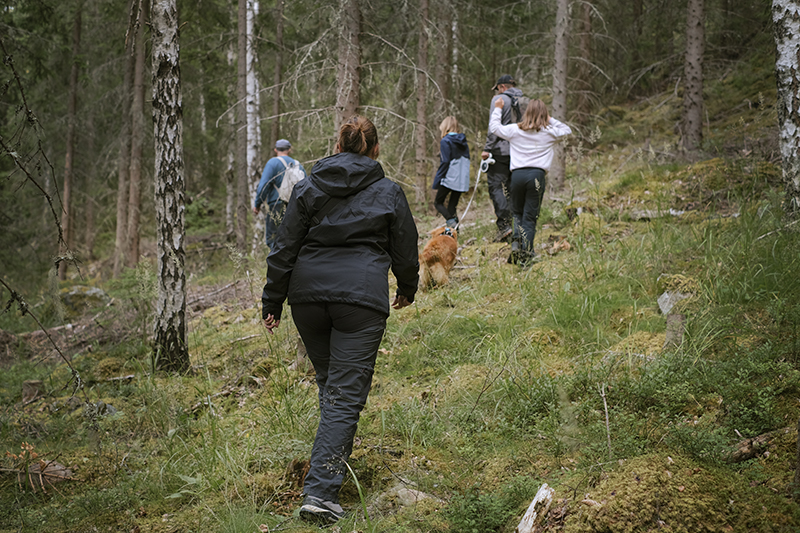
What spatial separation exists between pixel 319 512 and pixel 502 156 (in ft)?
20.0

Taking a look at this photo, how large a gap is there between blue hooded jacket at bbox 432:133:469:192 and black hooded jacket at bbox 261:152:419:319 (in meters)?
4.80

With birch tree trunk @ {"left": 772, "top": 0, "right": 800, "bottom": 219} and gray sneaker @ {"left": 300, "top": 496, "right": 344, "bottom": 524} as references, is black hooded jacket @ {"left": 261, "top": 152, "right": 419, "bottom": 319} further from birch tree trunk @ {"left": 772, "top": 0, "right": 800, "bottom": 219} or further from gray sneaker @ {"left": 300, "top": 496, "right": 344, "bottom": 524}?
birch tree trunk @ {"left": 772, "top": 0, "right": 800, "bottom": 219}

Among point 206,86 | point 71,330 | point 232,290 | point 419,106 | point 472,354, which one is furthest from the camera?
point 206,86

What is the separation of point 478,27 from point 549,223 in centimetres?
778

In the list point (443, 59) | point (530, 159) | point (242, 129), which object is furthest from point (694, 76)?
point (242, 129)

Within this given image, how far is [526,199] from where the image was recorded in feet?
21.8

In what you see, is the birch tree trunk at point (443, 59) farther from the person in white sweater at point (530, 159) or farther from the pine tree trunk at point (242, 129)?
the person in white sweater at point (530, 159)

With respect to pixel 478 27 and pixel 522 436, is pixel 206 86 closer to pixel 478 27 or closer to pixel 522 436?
pixel 478 27

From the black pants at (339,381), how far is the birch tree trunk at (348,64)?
2584mm

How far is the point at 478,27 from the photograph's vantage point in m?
13.8

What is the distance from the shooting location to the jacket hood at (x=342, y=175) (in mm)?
3074

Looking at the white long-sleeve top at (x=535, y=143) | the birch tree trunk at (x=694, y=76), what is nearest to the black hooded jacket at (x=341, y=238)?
the white long-sleeve top at (x=535, y=143)

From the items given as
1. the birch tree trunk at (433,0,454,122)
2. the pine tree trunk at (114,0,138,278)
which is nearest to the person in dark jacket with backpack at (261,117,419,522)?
the birch tree trunk at (433,0,454,122)

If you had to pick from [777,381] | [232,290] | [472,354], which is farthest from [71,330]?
[777,381]
